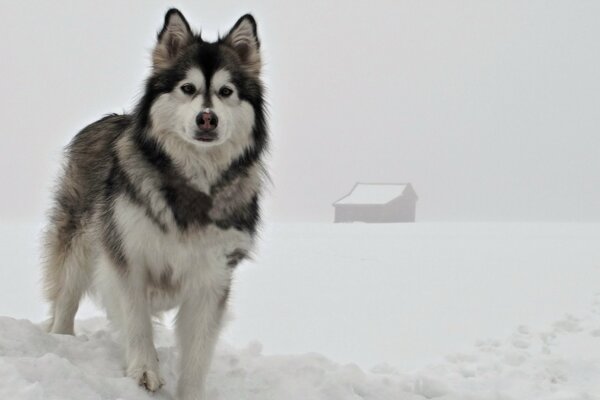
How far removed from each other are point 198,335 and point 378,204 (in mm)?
30515

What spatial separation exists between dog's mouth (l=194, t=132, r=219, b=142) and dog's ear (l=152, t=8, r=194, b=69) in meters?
0.67

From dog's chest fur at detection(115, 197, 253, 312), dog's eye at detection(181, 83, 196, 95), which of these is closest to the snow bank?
dog's chest fur at detection(115, 197, 253, 312)

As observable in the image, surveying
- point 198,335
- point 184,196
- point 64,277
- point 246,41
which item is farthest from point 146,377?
point 246,41

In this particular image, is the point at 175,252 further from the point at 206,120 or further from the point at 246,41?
the point at 246,41

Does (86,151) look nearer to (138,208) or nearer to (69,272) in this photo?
(69,272)

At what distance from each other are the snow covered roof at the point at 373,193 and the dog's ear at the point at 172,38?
30.8 metres

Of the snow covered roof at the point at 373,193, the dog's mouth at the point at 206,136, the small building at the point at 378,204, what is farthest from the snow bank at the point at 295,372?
the snow covered roof at the point at 373,193

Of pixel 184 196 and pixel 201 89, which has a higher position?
pixel 201 89

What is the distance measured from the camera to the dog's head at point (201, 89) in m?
3.49

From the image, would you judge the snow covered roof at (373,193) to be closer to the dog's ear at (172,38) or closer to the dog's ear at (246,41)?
the dog's ear at (246,41)

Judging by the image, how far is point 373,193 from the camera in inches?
1436

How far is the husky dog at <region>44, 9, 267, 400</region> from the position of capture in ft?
11.7

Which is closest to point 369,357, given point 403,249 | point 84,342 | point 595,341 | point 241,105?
→ point 595,341

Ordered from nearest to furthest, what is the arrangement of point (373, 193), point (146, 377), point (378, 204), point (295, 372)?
point (146, 377)
point (295, 372)
point (378, 204)
point (373, 193)
